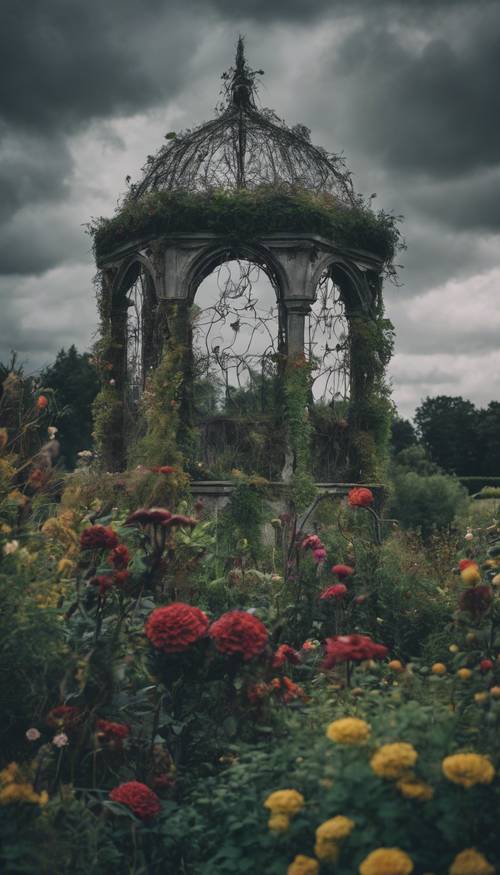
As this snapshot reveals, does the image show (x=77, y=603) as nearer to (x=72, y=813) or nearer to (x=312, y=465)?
(x=72, y=813)

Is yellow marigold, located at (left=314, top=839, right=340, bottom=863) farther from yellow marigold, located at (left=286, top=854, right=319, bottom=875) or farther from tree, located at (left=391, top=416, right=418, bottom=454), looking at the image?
tree, located at (left=391, top=416, right=418, bottom=454)

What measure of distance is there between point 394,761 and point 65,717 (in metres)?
1.39

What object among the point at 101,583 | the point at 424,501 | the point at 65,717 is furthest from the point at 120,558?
the point at 424,501

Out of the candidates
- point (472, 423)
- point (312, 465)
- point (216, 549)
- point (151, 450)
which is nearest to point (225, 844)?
point (216, 549)

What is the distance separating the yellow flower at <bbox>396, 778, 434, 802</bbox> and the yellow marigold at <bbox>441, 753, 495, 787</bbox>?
0.08m

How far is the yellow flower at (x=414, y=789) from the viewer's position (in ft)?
7.22

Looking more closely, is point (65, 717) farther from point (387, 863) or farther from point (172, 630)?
point (387, 863)

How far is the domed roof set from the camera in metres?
10.8

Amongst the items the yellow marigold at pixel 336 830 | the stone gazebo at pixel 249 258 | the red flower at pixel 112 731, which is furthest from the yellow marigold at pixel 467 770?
the stone gazebo at pixel 249 258

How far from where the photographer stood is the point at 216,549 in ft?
25.3

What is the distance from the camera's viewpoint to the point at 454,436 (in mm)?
42094

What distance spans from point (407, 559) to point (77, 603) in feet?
9.93

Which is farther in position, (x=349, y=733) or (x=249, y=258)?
(x=249, y=258)

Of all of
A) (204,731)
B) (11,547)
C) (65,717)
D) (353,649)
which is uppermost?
(11,547)
